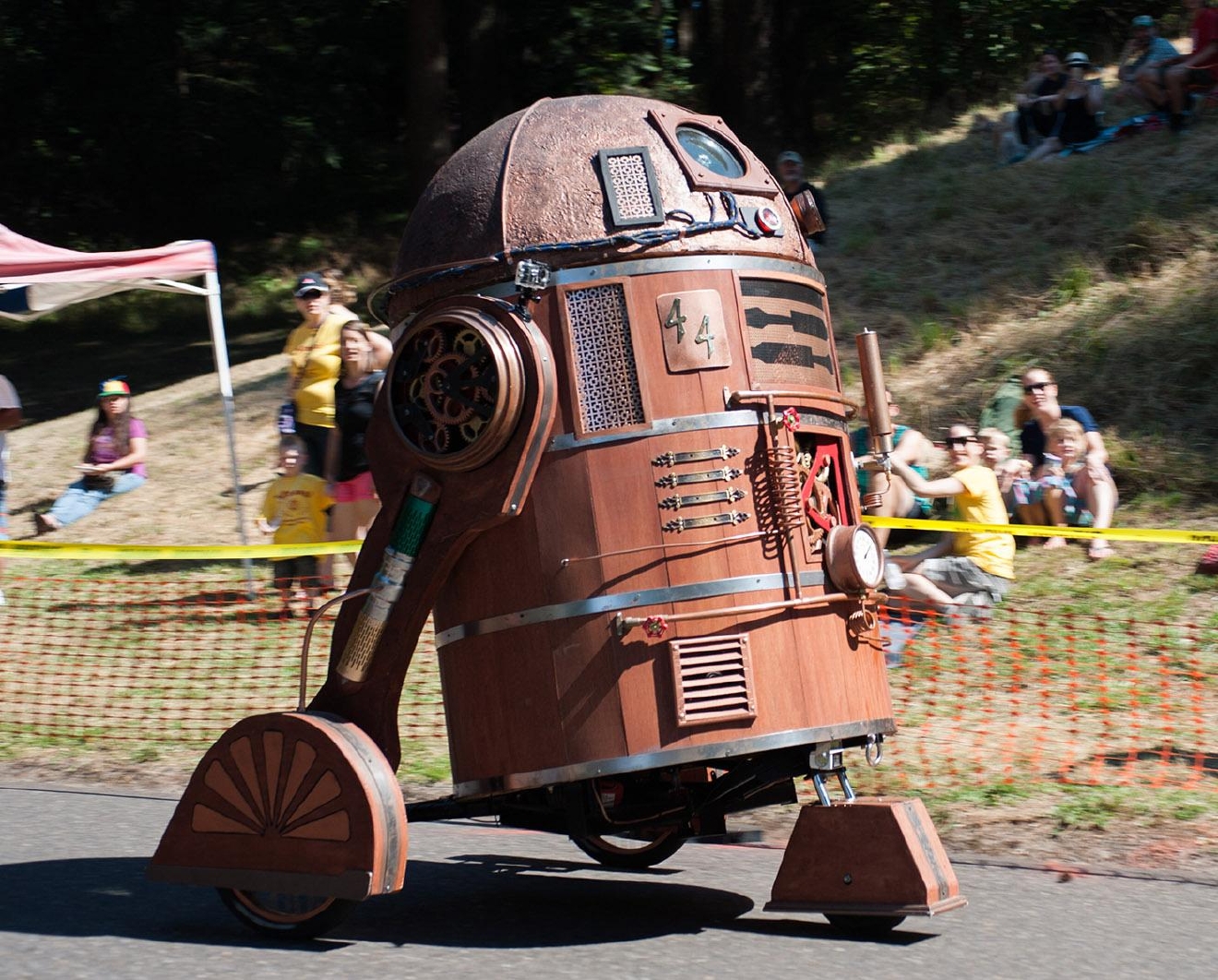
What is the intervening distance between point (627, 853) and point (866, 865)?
5.16ft

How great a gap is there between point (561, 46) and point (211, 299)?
10.8 meters

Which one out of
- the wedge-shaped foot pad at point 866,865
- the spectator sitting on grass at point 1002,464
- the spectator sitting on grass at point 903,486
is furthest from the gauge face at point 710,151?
the spectator sitting on grass at point 1002,464

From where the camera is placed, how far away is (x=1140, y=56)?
16734 mm

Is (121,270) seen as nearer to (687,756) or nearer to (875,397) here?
(875,397)

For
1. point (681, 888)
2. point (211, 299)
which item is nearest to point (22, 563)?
point (211, 299)

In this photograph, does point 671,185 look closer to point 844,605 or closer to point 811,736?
point 844,605

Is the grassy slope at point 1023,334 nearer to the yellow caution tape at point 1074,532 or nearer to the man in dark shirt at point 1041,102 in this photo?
the man in dark shirt at point 1041,102

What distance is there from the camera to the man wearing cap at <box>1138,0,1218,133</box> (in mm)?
14727

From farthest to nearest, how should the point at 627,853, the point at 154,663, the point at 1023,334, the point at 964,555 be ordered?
the point at 1023,334 < the point at 154,663 < the point at 964,555 < the point at 627,853

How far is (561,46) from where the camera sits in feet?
69.1

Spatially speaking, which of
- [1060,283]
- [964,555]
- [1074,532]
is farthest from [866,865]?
[1060,283]

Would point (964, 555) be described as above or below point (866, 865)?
→ above

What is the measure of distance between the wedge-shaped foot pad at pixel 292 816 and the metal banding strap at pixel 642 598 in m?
0.64

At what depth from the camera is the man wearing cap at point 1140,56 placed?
623 inches
